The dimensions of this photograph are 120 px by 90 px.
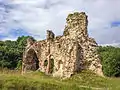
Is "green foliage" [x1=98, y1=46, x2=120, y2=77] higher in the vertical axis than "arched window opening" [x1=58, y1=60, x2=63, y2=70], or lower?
higher

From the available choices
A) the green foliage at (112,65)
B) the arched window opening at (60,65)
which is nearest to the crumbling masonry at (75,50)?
the arched window opening at (60,65)

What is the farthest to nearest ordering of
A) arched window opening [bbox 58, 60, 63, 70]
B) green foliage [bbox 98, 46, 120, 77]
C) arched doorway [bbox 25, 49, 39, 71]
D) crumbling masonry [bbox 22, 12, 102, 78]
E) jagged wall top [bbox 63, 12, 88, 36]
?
green foliage [bbox 98, 46, 120, 77]
arched doorway [bbox 25, 49, 39, 71]
arched window opening [bbox 58, 60, 63, 70]
jagged wall top [bbox 63, 12, 88, 36]
crumbling masonry [bbox 22, 12, 102, 78]

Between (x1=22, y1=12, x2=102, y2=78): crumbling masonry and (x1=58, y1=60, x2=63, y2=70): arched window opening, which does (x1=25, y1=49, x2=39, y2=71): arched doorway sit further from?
(x1=58, y1=60, x2=63, y2=70): arched window opening

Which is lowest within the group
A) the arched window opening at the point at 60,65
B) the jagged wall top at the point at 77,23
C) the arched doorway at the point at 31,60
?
the arched window opening at the point at 60,65

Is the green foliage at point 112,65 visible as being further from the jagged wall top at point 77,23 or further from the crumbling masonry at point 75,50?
the jagged wall top at point 77,23

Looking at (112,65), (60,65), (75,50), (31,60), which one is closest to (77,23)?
(75,50)

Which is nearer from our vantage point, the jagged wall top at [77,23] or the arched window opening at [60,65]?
the jagged wall top at [77,23]

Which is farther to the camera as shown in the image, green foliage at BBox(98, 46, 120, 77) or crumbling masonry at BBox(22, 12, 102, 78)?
green foliage at BBox(98, 46, 120, 77)

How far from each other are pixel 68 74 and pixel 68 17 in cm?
642

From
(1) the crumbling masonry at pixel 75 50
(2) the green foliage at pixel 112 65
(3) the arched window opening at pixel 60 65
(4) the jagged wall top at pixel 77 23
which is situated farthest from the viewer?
(2) the green foliage at pixel 112 65

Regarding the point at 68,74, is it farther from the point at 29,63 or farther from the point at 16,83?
the point at 29,63

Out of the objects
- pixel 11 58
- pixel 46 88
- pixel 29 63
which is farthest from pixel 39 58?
pixel 11 58

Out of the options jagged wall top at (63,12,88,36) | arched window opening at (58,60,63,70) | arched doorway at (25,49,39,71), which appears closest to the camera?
jagged wall top at (63,12,88,36)

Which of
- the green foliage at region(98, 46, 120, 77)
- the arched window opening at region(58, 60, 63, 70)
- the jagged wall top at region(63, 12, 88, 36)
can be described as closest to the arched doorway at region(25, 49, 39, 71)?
the arched window opening at region(58, 60, 63, 70)
